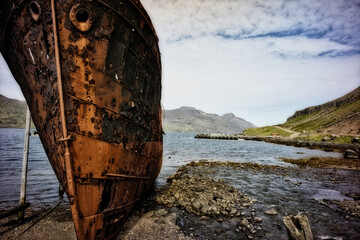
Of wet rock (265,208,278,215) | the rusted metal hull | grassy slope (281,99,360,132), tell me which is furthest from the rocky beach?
grassy slope (281,99,360,132)

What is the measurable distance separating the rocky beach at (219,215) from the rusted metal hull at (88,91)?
1.71 metres

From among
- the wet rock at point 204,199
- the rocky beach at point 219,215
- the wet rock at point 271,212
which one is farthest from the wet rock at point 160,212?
the wet rock at point 271,212

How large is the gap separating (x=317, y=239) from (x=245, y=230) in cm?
185

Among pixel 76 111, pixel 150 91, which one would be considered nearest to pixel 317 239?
pixel 150 91

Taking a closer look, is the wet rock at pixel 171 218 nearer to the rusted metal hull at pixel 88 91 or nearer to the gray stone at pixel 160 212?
the gray stone at pixel 160 212

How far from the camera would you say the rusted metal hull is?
321cm

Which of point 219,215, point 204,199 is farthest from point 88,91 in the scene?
point 204,199

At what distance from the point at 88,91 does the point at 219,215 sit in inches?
213

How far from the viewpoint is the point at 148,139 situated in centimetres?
520

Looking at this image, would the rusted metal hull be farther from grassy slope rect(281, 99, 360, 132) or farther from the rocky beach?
grassy slope rect(281, 99, 360, 132)

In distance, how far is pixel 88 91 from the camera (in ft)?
11.1

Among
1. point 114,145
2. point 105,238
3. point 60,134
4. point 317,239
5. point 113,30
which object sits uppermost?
point 113,30

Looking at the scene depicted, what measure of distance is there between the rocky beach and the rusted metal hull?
1.71m

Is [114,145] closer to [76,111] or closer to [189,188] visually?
[76,111]
